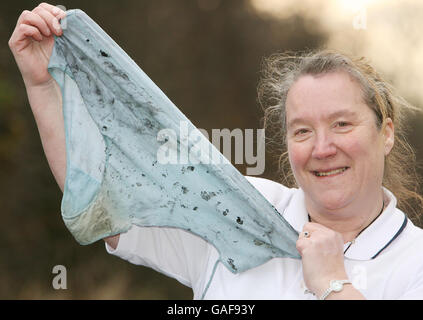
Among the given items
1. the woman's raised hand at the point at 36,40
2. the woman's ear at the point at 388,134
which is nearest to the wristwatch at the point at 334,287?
the woman's ear at the point at 388,134

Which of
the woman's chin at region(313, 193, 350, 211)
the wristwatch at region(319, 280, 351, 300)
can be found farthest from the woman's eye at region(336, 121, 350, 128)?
the wristwatch at region(319, 280, 351, 300)

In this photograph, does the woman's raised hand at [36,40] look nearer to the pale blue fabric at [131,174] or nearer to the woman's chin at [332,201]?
the pale blue fabric at [131,174]

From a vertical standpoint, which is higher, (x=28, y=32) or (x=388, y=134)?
(x=28, y=32)

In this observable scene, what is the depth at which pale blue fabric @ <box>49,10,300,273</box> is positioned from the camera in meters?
1.84

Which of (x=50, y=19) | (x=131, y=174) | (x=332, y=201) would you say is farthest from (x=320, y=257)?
(x=50, y=19)

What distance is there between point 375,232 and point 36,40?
126cm

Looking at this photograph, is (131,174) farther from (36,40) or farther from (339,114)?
(339,114)

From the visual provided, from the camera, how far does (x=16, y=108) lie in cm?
643

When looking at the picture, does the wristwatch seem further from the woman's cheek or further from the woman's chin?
the woman's cheek

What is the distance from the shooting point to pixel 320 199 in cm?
185

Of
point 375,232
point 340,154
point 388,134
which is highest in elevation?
point 388,134
